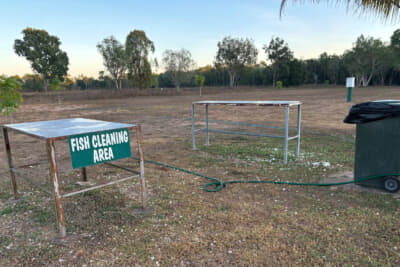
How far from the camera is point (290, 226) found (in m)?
3.05

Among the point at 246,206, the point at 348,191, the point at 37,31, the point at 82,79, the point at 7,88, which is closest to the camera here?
the point at 246,206

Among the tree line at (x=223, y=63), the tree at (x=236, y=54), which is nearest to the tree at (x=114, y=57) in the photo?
the tree line at (x=223, y=63)

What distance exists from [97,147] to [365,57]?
2826 inches

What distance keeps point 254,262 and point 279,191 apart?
187 cm

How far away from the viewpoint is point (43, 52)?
47625 mm

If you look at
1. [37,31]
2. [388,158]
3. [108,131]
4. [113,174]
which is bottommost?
[113,174]

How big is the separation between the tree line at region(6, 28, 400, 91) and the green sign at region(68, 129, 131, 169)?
34778mm

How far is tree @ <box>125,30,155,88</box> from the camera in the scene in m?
51.3

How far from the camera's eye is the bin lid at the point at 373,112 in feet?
11.8

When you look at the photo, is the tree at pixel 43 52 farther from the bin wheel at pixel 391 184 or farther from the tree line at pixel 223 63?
the bin wheel at pixel 391 184

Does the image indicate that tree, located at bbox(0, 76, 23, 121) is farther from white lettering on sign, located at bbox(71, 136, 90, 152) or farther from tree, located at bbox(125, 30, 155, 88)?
tree, located at bbox(125, 30, 155, 88)

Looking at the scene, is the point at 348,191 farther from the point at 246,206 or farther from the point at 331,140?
the point at 331,140

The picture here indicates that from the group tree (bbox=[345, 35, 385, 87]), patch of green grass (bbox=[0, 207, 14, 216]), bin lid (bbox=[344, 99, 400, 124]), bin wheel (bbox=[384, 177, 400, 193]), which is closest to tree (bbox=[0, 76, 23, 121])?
patch of green grass (bbox=[0, 207, 14, 216])

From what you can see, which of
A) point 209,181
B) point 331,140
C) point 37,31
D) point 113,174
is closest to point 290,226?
point 209,181
